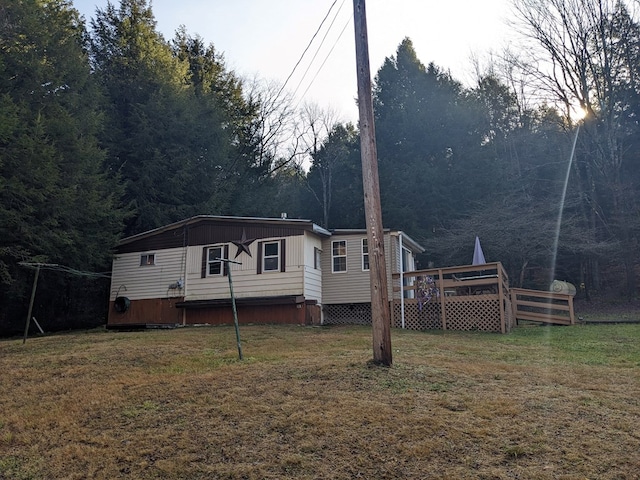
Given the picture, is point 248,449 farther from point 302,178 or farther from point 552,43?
point 302,178

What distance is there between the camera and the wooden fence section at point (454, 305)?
13.3 metres

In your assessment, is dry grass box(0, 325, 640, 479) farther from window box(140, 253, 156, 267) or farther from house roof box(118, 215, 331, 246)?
window box(140, 253, 156, 267)

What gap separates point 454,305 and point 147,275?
10578 mm

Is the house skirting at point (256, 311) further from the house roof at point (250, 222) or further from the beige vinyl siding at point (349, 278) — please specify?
the house roof at point (250, 222)

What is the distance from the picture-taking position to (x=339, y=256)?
16797 mm

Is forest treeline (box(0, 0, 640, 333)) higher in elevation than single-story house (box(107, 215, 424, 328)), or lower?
higher

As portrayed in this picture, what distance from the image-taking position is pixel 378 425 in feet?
15.1

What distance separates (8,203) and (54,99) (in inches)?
196

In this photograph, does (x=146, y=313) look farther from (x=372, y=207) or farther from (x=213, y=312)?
(x=372, y=207)

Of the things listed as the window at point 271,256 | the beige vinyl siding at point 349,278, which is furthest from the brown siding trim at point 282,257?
the beige vinyl siding at point 349,278

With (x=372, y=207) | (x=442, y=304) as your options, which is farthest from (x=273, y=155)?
(x=372, y=207)

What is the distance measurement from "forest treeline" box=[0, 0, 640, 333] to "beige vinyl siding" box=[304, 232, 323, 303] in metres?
7.13

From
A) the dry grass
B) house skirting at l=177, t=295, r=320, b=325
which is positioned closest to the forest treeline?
house skirting at l=177, t=295, r=320, b=325

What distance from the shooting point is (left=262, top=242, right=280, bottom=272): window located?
51.5 feet
